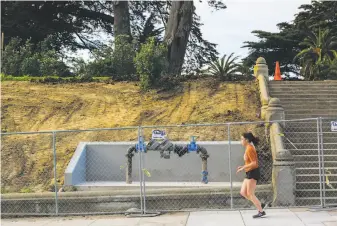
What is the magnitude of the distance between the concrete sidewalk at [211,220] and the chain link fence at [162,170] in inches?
18.6

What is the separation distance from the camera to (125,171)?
13.3 metres

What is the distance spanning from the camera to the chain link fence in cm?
1037

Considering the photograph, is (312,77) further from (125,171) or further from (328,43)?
(125,171)

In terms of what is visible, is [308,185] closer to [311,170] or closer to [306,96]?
[311,170]

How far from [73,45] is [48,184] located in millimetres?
28126

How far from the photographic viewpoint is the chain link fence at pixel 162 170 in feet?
34.0

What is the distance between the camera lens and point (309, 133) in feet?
43.2

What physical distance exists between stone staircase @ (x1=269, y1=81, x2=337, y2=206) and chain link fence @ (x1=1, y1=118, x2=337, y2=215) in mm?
29

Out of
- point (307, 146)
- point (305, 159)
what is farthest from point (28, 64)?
point (305, 159)

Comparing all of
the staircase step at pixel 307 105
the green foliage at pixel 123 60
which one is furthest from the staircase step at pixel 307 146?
the green foliage at pixel 123 60

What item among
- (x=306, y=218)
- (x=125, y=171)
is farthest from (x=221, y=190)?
(x=125, y=171)

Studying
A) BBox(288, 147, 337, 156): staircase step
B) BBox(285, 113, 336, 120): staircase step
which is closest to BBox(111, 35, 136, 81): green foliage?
BBox(285, 113, 336, 120): staircase step

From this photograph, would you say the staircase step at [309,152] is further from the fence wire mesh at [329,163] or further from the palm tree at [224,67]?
the palm tree at [224,67]

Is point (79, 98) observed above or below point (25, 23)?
below
